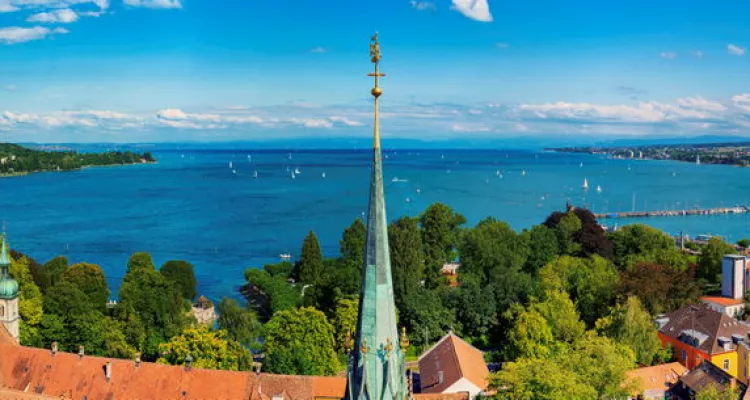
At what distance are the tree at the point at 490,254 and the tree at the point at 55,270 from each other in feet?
119

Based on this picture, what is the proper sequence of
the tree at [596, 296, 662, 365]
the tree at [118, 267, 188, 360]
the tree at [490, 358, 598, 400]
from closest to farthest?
the tree at [490, 358, 598, 400], the tree at [596, 296, 662, 365], the tree at [118, 267, 188, 360]

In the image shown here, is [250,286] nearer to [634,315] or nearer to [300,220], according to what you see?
[634,315]

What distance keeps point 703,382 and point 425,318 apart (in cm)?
2006

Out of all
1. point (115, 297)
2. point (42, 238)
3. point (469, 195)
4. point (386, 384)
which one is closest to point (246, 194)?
point (469, 195)

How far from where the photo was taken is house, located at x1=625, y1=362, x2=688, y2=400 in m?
40.4

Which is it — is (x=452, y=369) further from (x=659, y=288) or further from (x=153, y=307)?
(x=153, y=307)

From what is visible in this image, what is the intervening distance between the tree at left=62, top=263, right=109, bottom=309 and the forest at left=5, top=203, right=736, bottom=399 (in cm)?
15

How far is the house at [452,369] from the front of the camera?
126 feet

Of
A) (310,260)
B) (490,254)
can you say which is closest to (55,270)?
(310,260)

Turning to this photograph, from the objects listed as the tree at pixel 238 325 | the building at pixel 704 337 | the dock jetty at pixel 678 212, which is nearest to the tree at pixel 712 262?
the building at pixel 704 337

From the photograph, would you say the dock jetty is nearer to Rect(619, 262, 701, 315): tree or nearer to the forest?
the forest

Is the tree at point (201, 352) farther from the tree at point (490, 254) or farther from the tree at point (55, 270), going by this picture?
the tree at point (490, 254)

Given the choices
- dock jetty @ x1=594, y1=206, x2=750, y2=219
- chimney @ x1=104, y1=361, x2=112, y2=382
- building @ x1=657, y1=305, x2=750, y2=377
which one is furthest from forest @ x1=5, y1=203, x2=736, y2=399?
dock jetty @ x1=594, y1=206, x2=750, y2=219

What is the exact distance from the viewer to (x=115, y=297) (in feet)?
247
